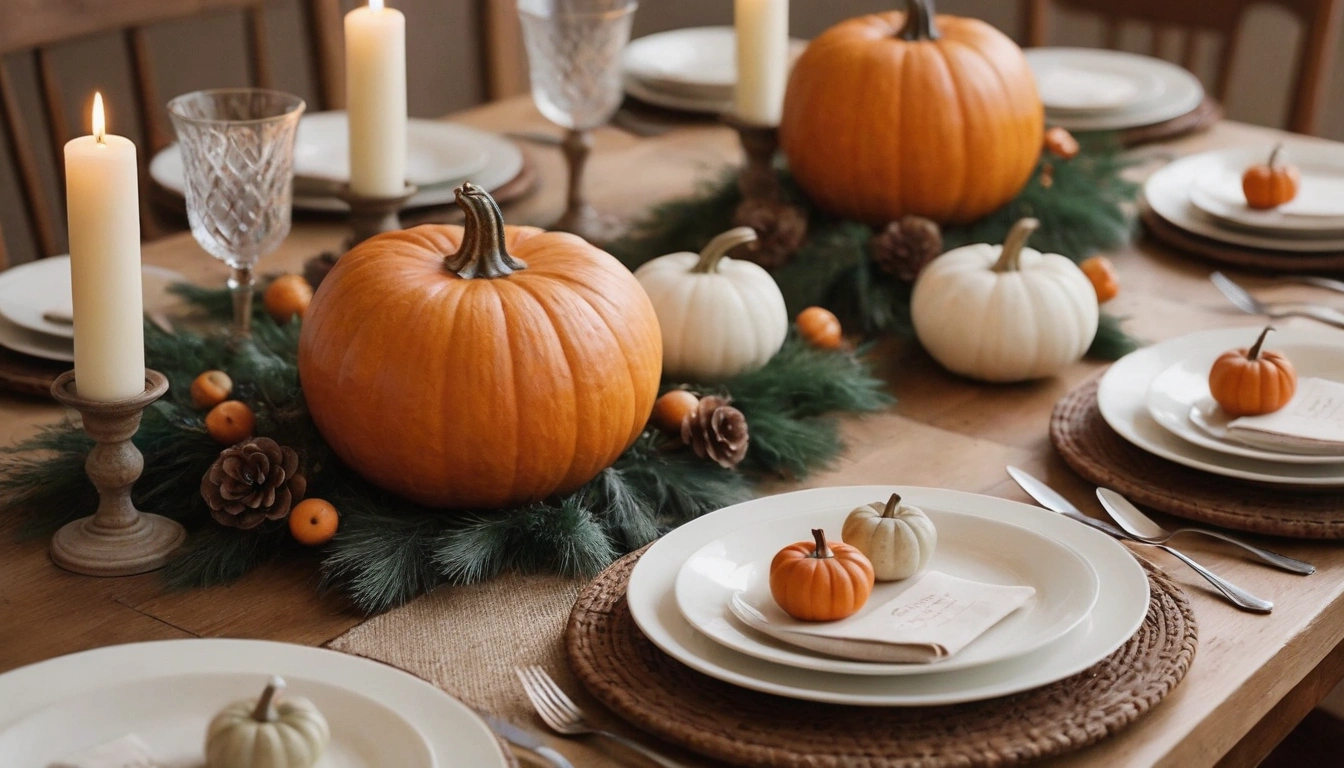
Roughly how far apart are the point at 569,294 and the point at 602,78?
609 millimetres

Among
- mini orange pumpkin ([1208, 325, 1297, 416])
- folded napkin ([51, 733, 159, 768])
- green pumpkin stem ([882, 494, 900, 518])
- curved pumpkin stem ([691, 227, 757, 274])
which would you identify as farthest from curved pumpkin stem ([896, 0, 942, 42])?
folded napkin ([51, 733, 159, 768])

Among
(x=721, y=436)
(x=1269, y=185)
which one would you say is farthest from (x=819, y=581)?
(x=1269, y=185)

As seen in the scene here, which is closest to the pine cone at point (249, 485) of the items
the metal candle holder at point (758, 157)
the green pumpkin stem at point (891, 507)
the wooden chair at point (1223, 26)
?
the green pumpkin stem at point (891, 507)

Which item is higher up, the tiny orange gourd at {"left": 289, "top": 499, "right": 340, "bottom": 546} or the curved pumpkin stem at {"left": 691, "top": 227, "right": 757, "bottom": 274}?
the curved pumpkin stem at {"left": 691, "top": 227, "right": 757, "bottom": 274}

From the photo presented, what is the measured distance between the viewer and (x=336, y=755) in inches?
26.4

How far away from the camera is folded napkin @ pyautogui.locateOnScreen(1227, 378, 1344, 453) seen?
1013mm

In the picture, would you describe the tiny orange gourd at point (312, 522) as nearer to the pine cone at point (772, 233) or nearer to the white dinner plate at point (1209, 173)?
the pine cone at point (772, 233)

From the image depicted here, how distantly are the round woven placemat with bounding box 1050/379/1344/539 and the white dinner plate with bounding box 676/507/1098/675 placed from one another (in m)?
0.19

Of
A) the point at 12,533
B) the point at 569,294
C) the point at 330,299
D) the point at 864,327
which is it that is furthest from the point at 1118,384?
the point at 12,533

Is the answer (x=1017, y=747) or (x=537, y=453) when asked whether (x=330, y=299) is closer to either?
(x=537, y=453)

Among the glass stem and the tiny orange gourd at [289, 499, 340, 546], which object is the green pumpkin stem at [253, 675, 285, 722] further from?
the glass stem

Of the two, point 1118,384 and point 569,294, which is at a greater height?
point 569,294

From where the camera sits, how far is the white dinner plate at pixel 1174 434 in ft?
3.33

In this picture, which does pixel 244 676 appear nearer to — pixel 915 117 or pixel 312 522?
pixel 312 522
